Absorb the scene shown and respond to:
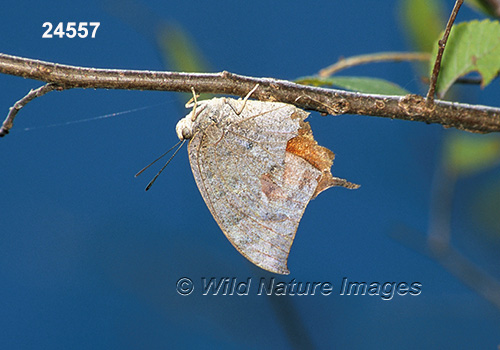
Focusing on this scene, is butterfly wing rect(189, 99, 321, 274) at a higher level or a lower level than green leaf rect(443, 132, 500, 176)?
lower

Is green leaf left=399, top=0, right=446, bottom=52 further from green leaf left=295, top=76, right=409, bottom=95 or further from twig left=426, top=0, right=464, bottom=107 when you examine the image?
twig left=426, top=0, right=464, bottom=107

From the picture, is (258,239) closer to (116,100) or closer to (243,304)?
(243,304)

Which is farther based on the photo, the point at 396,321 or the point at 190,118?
the point at 396,321

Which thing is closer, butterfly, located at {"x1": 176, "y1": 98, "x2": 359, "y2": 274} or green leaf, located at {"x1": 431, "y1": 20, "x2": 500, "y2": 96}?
butterfly, located at {"x1": 176, "y1": 98, "x2": 359, "y2": 274}

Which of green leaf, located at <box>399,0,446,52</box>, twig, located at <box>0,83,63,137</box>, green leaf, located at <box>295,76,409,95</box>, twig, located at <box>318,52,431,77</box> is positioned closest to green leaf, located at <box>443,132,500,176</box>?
green leaf, located at <box>399,0,446,52</box>

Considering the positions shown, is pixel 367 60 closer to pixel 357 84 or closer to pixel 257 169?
pixel 357 84

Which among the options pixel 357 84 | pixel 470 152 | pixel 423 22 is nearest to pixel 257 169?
pixel 357 84

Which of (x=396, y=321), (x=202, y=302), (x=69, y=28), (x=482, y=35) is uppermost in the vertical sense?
(x=69, y=28)

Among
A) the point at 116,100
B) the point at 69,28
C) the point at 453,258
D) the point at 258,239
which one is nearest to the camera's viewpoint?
the point at 258,239

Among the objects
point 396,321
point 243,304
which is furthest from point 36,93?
point 396,321
